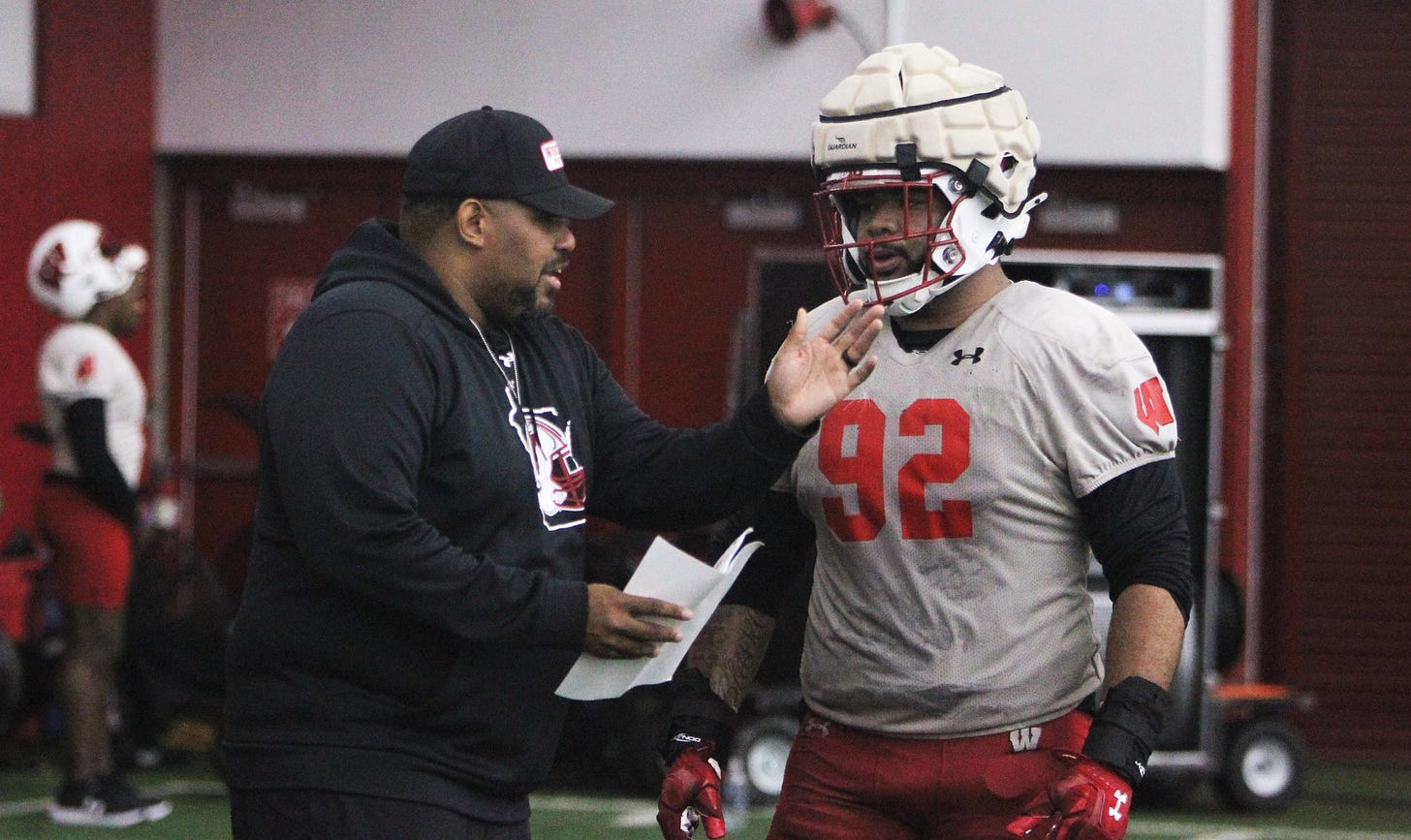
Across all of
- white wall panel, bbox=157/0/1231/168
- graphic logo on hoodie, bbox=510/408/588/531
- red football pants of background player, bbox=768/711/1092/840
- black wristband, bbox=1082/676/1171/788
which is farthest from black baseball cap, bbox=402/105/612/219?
white wall panel, bbox=157/0/1231/168

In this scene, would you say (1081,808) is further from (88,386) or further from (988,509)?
(88,386)

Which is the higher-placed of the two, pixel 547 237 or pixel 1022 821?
pixel 547 237

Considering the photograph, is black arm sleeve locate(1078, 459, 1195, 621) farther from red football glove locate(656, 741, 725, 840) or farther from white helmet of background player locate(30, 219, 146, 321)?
white helmet of background player locate(30, 219, 146, 321)

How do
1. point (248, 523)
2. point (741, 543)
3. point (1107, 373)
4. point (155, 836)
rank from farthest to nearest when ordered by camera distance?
point (248, 523) → point (155, 836) → point (741, 543) → point (1107, 373)

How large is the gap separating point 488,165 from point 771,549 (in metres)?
0.84

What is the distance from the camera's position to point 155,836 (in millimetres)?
6773

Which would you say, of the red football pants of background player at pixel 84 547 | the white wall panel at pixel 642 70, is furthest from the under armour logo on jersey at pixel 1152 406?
the white wall panel at pixel 642 70

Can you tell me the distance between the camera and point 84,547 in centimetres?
678

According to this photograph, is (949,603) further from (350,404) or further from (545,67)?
(545,67)

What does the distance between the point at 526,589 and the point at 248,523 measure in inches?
272

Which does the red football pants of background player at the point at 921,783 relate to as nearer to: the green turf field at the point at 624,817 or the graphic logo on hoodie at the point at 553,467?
the graphic logo on hoodie at the point at 553,467

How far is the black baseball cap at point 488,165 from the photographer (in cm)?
300

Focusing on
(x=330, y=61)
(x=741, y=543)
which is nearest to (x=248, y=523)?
(x=330, y=61)

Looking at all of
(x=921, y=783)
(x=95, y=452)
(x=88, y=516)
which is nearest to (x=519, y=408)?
(x=921, y=783)
